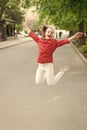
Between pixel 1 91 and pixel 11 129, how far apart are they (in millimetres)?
4943

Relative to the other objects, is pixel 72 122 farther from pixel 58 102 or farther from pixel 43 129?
pixel 58 102

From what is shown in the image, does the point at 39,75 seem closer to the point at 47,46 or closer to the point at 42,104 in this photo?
the point at 47,46

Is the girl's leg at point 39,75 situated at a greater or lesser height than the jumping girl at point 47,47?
lesser

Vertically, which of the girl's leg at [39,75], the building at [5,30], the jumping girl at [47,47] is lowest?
the building at [5,30]

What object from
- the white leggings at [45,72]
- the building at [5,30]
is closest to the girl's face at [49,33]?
the white leggings at [45,72]

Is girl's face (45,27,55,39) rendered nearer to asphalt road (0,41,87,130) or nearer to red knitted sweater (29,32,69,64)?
red knitted sweater (29,32,69,64)

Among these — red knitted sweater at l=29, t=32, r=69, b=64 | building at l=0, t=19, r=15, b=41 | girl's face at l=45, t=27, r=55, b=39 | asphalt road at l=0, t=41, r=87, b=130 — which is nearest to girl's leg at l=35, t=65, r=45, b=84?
red knitted sweater at l=29, t=32, r=69, b=64

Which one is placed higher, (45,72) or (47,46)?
(47,46)

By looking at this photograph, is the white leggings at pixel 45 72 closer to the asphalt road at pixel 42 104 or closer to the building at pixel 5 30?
the asphalt road at pixel 42 104

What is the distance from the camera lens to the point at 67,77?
51.1 feet

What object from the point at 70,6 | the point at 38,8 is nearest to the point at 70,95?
the point at 70,6

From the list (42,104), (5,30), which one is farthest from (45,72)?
(5,30)

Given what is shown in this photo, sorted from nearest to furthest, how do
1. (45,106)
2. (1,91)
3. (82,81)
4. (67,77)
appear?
(45,106) < (1,91) < (82,81) < (67,77)

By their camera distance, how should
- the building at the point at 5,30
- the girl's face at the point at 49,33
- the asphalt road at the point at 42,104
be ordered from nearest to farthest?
the girl's face at the point at 49,33 → the asphalt road at the point at 42,104 → the building at the point at 5,30
